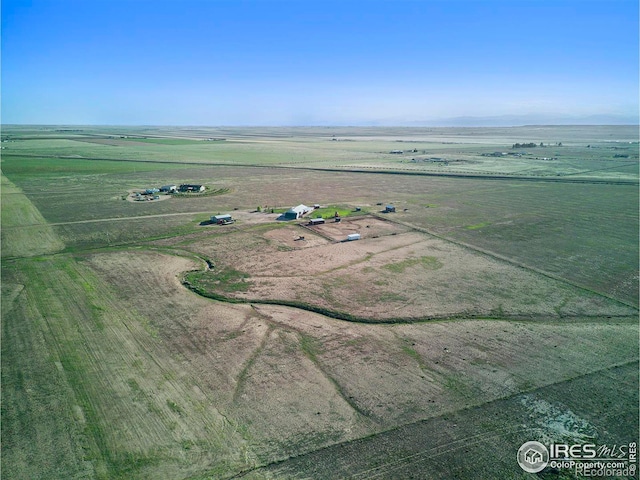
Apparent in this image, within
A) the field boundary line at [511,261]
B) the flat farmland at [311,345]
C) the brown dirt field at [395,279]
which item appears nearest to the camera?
the flat farmland at [311,345]

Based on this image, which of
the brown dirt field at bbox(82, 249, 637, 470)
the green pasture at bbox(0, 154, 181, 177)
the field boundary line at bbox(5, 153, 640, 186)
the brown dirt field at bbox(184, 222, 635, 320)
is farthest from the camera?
the green pasture at bbox(0, 154, 181, 177)

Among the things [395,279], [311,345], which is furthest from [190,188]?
[311,345]

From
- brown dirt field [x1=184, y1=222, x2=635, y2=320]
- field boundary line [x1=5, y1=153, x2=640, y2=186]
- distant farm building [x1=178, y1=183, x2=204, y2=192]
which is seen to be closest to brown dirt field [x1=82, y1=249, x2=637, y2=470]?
brown dirt field [x1=184, y1=222, x2=635, y2=320]

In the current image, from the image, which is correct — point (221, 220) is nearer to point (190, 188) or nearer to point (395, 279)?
point (395, 279)

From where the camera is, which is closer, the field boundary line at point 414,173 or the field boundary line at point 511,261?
the field boundary line at point 511,261

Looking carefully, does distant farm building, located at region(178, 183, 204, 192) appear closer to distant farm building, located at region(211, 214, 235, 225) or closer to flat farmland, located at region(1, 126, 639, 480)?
flat farmland, located at region(1, 126, 639, 480)

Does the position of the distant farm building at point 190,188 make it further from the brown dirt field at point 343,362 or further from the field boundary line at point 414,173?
the brown dirt field at point 343,362

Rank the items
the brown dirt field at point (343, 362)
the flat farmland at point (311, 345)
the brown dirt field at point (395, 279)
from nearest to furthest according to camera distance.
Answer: the flat farmland at point (311, 345)
the brown dirt field at point (343, 362)
the brown dirt field at point (395, 279)

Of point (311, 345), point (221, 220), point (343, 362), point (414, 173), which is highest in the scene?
point (414, 173)

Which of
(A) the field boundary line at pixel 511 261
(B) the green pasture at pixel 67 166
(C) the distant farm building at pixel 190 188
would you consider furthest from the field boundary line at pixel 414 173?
(A) the field boundary line at pixel 511 261
